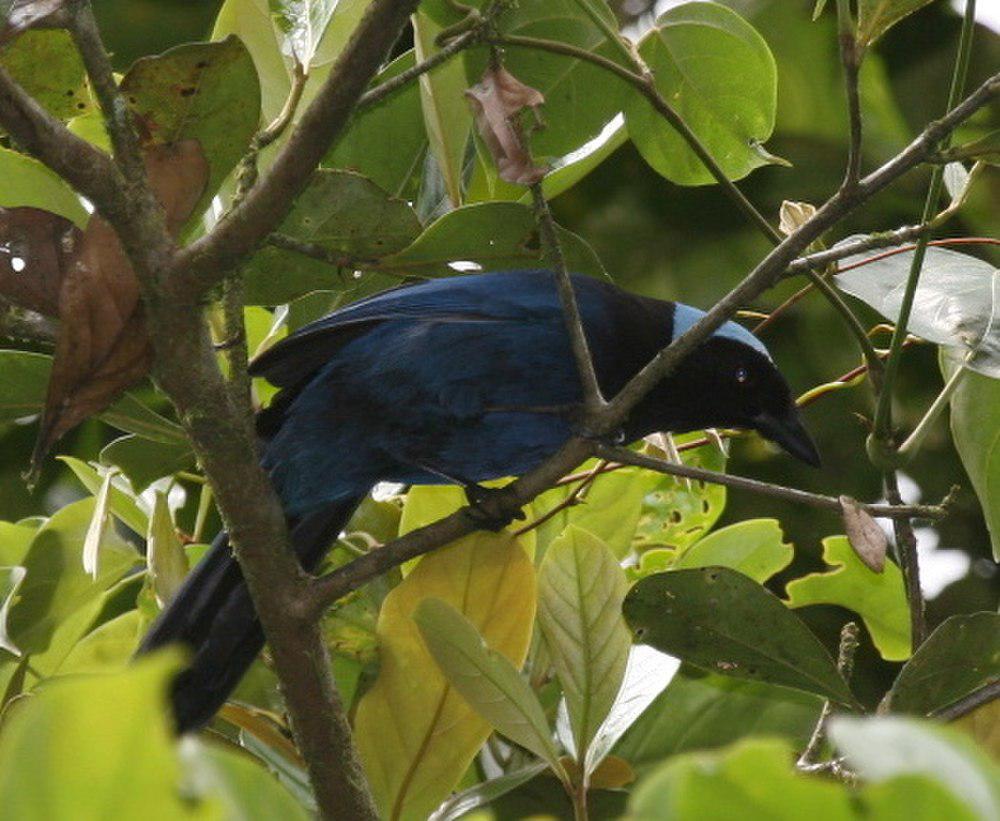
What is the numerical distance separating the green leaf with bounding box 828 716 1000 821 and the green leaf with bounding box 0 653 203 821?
31 cm

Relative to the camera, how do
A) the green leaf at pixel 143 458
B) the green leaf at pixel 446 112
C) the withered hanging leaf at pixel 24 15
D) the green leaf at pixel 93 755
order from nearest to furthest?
1. the green leaf at pixel 93 755
2. the withered hanging leaf at pixel 24 15
3. the green leaf at pixel 143 458
4. the green leaf at pixel 446 112

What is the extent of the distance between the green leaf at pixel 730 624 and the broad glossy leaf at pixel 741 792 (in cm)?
142

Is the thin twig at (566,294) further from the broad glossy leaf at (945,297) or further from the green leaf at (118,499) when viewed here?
the green leaf at (118,499)

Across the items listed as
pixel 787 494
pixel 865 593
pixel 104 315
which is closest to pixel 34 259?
pixel 104 315

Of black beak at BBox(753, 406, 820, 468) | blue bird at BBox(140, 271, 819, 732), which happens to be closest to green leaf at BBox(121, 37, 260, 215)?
blue bird at BBox(140, 271, 819, 732)

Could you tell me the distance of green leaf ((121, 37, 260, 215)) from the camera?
7.02 feet

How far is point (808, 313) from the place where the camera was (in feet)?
14.2

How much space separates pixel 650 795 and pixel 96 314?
1.50 m

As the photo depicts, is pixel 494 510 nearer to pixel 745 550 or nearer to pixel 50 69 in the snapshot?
pixel 745 550

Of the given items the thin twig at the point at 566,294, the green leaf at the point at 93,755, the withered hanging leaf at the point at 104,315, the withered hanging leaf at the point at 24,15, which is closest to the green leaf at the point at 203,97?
the withered hanging leaf at the point at 104,315

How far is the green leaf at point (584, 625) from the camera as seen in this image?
2.28 metres

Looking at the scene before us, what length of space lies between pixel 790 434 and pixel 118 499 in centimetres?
133

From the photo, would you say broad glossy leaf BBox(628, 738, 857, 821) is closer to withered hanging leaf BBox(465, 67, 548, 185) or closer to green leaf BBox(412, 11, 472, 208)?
withered hanging leaf BBox(465, 67, 548, 185)

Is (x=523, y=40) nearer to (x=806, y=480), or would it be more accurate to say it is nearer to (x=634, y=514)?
(x=634, y=514)
